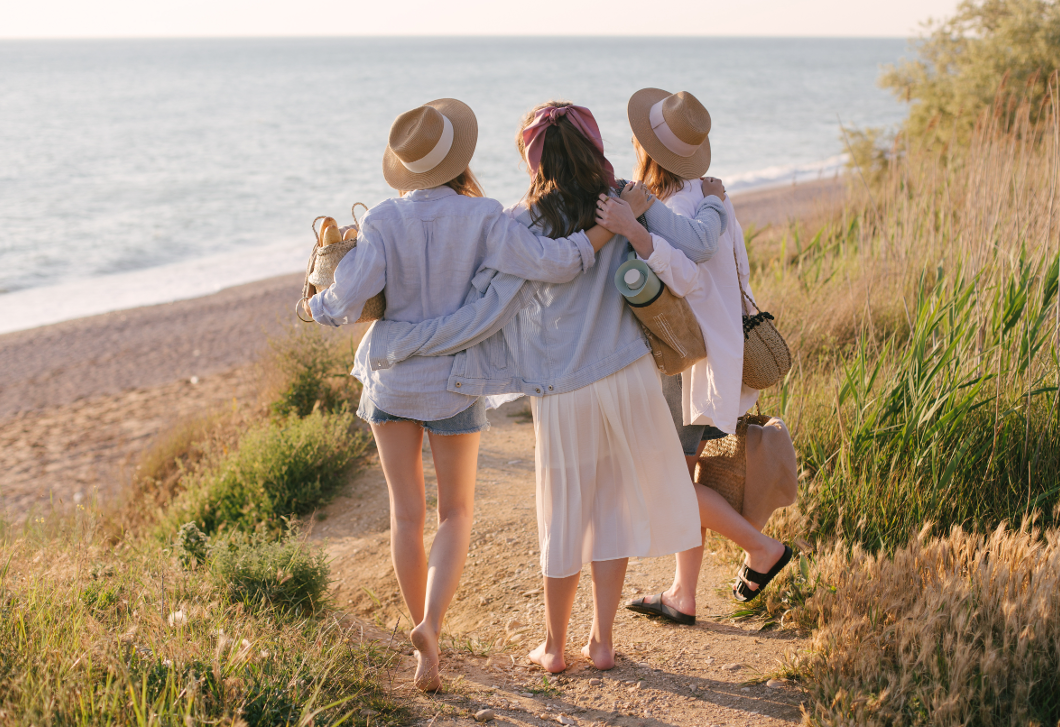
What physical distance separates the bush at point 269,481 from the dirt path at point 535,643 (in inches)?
15.4

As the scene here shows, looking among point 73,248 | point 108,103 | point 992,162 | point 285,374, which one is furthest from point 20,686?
point 108,103

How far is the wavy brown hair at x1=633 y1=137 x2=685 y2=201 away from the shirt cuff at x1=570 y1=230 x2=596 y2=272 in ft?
1.28

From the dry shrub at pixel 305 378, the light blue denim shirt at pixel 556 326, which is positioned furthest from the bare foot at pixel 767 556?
the dry shrub at pixel 305 378

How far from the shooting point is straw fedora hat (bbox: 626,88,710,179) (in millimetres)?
2428

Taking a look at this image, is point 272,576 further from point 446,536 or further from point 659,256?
point 659,256

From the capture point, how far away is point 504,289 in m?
2.40

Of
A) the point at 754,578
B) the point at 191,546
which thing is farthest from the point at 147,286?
the point at 754,578

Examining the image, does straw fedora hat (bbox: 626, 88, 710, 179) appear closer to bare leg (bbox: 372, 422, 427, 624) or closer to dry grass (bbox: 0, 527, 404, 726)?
bare leg (bbox: 372, 422, 427, 624)

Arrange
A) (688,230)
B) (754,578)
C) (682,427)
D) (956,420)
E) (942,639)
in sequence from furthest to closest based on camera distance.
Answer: (956,420), (754,578), (682,427), (688,230), (942,639)

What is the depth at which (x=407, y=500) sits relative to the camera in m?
2.63

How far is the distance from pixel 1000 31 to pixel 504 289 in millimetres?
9453

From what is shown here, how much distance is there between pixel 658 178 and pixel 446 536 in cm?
142

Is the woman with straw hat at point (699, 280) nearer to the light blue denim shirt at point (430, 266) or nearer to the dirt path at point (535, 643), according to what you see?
the light blue denim shirt at point (430, 266)

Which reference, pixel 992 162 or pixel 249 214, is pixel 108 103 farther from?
pixel 992 162
